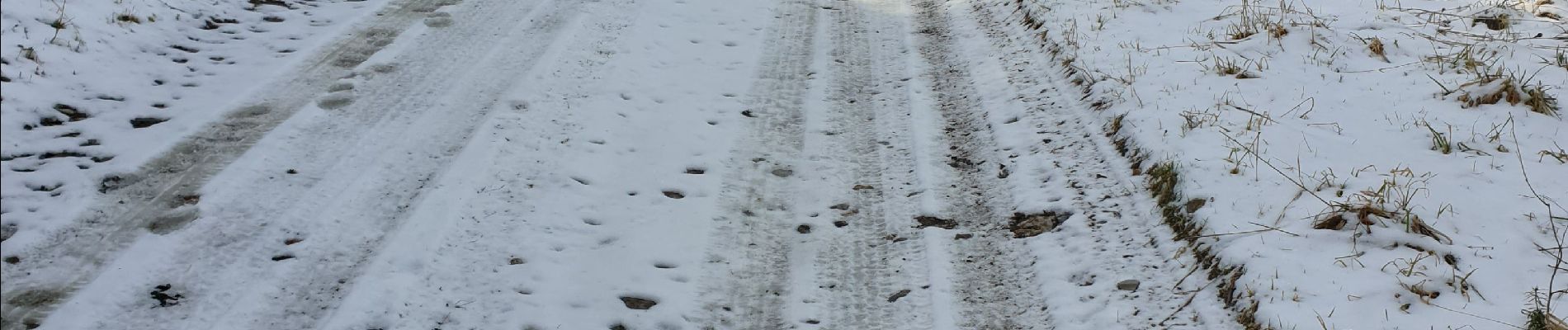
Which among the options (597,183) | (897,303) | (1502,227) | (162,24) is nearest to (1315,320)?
(1502,227)

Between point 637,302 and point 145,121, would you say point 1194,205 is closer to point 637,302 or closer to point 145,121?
point 637,302

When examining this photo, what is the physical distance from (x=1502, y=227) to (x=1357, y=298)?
0.89m

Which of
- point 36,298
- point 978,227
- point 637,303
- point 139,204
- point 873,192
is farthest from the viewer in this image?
point 873,192

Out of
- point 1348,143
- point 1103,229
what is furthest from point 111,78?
point 1348,143

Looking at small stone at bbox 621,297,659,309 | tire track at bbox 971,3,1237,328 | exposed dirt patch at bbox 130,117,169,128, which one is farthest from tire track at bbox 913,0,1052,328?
exposed dirt patch at bbox 130,117,169,128

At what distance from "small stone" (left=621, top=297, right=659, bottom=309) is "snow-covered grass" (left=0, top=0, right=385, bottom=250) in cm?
225

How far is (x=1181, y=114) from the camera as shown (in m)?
5.13

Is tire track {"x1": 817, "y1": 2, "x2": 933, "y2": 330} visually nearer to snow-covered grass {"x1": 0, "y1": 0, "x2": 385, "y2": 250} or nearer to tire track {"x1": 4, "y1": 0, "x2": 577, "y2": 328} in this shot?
tire track {"x1": 4, "y1": 0, "x2": 577, "y2": 328}

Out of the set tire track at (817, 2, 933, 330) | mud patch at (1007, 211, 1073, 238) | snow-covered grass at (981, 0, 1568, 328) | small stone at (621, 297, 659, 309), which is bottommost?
tire track at (817, 2, 933, 330)

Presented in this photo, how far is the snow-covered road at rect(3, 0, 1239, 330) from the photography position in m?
3.68

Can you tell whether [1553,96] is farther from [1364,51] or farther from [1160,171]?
[1160,171]

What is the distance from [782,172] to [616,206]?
90cm

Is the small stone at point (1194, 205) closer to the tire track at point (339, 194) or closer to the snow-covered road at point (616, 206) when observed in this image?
the snow-covered road at point (616, 206)

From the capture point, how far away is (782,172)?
16.6ft
